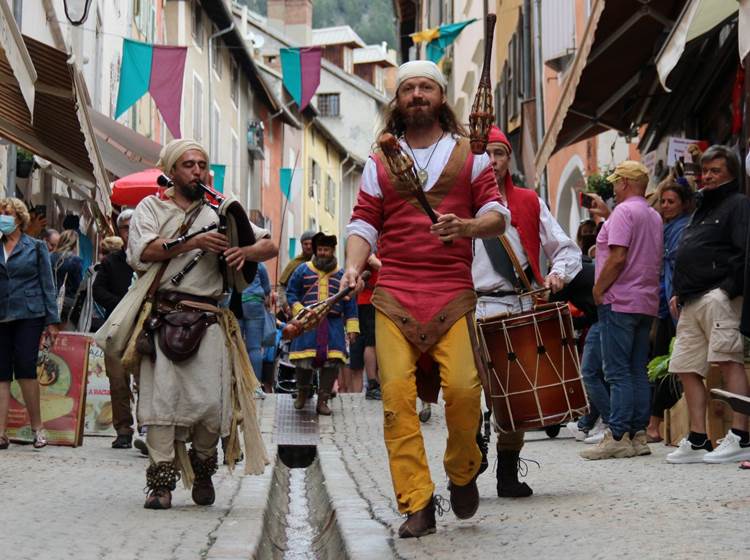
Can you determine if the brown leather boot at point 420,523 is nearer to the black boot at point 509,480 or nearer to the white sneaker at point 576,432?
the black boot at point 509,480

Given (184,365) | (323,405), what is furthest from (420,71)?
(323,405)

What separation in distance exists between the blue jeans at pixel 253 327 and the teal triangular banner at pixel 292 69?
10663 millimetres

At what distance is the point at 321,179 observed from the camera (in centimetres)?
6456

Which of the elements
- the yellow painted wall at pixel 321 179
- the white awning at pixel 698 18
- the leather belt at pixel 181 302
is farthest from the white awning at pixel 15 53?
the yellow painted wall at pixel 321 179

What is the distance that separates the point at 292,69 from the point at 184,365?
20.9 metres

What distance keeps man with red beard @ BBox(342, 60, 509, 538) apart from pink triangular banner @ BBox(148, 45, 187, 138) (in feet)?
53.1

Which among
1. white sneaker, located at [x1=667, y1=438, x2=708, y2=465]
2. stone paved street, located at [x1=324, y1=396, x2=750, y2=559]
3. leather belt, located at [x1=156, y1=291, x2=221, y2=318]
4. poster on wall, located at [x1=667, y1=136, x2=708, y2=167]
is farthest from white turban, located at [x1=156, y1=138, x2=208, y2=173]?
poster on wall, located at [x1=667, y1=136, x2=708, y2=167]

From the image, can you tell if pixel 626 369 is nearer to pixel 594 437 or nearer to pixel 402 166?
pixel 594 437

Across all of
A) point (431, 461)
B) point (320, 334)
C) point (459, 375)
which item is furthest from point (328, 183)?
point (459, 375)

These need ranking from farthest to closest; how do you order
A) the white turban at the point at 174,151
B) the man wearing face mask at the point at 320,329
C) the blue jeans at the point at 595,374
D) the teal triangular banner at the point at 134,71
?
1. the teal triangular banner at the point at 134,71
2. the man wearing face mask at the point at 320,329
3. the blue jeans at the point at 595,374
4. the white turban at the point at 174,151

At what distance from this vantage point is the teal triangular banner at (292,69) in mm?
27875

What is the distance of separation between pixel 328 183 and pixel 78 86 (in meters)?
54.4

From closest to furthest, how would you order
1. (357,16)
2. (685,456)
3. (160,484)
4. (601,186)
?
(160,484)
(685,456)
(601,186)
(357,16)

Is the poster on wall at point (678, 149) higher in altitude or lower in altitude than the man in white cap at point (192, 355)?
higher
